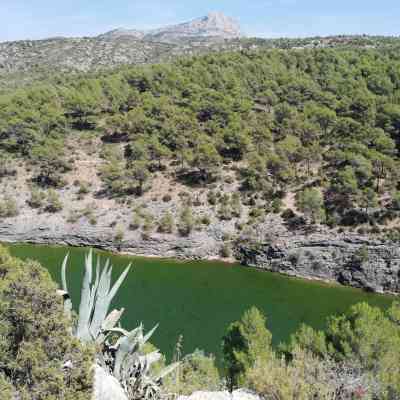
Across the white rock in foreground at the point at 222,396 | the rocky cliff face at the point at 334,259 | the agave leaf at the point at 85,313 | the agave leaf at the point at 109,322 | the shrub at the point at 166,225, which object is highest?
the agave leaf at the point at 85,313

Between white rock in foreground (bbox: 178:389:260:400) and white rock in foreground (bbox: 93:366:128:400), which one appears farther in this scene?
white rock in foreground (bbox: 178:389:260:400)

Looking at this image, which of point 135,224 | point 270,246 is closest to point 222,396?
point 270,246

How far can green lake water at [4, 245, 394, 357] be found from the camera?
1048 inches

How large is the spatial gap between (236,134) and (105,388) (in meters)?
39.7

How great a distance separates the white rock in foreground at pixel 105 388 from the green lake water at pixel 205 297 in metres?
14.4

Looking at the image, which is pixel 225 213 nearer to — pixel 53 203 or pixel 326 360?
pixel 53 203

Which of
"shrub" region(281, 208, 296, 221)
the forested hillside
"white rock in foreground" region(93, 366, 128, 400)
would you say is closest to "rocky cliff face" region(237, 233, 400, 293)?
the forested hillside

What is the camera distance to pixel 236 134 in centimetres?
4697

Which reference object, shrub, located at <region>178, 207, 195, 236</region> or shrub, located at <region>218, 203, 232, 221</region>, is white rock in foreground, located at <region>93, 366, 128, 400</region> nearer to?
shrub, located at <region>178, 207, 195, 236</region>

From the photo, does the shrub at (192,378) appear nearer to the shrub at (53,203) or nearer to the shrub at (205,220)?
the shrub at (205,220)

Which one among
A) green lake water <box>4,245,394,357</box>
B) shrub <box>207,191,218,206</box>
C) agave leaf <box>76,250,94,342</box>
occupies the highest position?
agave leaf <box>76,250,94,342</box>

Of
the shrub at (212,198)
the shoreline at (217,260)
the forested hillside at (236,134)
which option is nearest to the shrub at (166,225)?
the forested hillside at (236,134)

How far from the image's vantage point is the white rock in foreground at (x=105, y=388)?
913 centimetres

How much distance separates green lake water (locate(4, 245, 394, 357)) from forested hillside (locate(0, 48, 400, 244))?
5.55m
